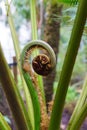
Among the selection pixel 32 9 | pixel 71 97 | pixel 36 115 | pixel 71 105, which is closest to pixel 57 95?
pixel 36 115

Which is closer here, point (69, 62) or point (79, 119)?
point (69, 62)

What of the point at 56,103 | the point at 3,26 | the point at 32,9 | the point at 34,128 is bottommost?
the point at 3,26

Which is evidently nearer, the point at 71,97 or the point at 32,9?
the point at 32,9

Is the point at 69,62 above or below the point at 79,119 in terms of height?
above

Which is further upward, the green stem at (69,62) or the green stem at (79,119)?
the green stem at (69,62)

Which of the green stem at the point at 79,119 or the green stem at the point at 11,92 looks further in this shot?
the green stem at the point at 79,119

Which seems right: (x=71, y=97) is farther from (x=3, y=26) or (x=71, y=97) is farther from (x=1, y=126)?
(x=1, y=126)

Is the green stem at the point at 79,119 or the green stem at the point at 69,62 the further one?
the green stem at the point at 79,119

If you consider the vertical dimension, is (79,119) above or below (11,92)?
below
